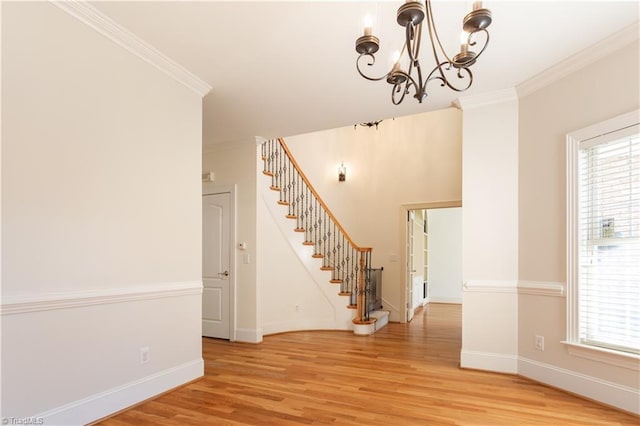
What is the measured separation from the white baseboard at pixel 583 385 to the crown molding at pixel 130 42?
13.9 feet

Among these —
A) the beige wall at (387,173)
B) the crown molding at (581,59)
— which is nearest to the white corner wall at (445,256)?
the beige wall at (387,173)

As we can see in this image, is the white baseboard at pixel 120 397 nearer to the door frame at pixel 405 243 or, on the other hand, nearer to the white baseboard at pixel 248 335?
the white baseboard at pixel 248 335

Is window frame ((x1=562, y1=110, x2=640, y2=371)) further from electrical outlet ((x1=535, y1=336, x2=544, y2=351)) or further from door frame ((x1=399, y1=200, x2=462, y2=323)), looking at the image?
door frame ((x1=399, y1=200, x2=462, y2=323))

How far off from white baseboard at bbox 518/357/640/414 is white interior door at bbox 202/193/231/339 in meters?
3.78

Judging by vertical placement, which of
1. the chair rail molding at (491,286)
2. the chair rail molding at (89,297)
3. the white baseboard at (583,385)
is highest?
the chair rail molding at (89,297)

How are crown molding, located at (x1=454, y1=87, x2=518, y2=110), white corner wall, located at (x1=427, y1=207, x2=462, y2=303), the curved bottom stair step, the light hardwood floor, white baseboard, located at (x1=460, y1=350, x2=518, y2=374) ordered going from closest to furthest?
the light hardwood floor < white baseboard, located at (x1=460, y1=350, x2=518, y2=374) < crown molding, located at (x1=454, y1=87, x2=518, y2=110) < the curved bottom stair step < white corner wall, located at (x1=427, y1=207, x2=462, y2=303)

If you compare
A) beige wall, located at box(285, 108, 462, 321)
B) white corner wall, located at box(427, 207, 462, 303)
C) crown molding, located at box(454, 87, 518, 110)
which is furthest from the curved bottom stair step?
white corner wall, located at box(427, 207, 462, 303)

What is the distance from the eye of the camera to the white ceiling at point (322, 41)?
99.7 inches

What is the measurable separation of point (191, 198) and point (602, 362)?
383 centimetres

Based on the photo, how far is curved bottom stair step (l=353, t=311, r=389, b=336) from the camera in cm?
550

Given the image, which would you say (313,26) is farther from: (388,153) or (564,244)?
(388,153)

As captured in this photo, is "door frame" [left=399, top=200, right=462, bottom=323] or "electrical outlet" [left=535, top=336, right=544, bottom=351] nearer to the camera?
"electrical outlet" [left=535, top=336, right=544, bottom=351]

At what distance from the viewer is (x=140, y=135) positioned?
300 centimetres

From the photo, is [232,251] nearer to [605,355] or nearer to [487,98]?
[487,98]
